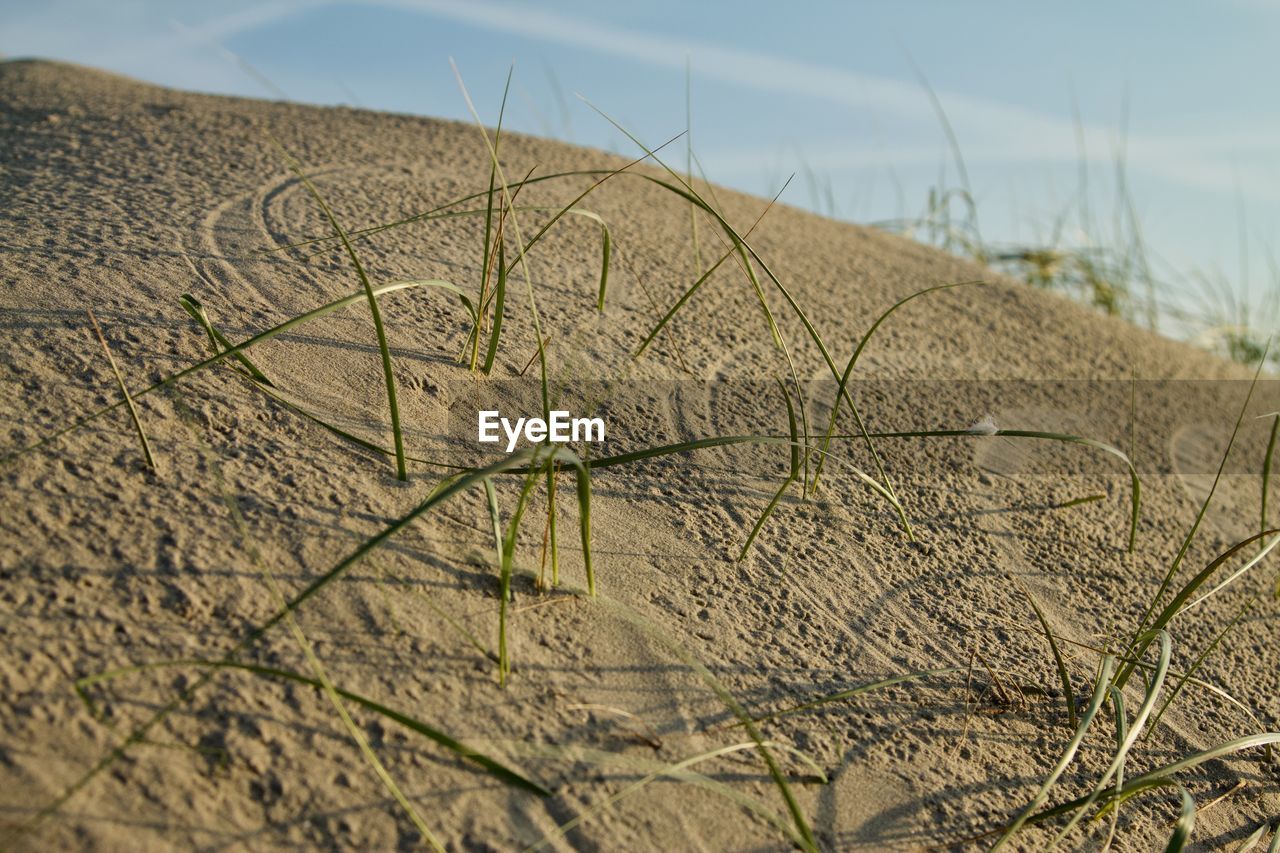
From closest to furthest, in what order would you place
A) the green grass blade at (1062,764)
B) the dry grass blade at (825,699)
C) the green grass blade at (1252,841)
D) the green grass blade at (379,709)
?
the green grass blade at (379,709) → the green grass blade at (1062,764) → the dry grass blade at (825,699) → the green grass blade at (1252,841)

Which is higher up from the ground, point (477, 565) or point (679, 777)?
point (477, 565)

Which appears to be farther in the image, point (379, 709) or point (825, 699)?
point (825, 699)

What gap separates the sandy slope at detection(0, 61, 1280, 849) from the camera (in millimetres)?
1243

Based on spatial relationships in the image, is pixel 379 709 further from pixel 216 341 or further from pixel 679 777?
pixel 216 341

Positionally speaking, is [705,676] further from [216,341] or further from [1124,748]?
[216,341]

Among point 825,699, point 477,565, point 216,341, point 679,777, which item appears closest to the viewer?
point 679,777

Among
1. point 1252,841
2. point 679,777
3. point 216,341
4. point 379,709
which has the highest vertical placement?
point 216,341

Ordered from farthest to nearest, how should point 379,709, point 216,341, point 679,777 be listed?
1. point 216,341
2. point 679,777
3. point 379,709

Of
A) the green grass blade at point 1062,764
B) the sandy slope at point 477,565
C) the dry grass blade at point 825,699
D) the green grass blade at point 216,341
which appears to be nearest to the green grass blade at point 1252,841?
the sandy slope at point 477,565

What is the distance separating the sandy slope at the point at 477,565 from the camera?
1.24 m

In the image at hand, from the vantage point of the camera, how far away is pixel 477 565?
1.56 m

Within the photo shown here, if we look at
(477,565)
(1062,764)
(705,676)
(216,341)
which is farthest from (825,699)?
(216,341)

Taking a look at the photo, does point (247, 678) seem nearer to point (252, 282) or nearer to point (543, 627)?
point (543, 627)

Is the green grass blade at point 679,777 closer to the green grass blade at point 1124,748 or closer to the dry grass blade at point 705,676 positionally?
the dry grass blade at point 705,676
